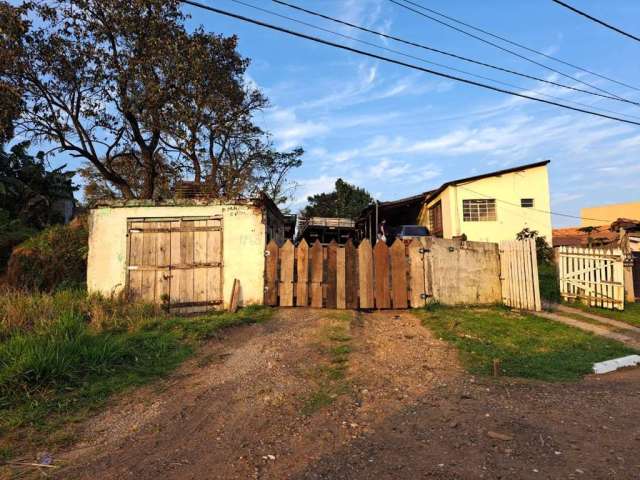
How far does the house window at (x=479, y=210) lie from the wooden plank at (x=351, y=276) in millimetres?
13334

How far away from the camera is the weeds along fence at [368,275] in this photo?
30.4 feet

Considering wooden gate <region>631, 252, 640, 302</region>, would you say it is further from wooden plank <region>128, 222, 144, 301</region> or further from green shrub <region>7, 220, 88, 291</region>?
green shrub <region>7, 220, 88, 291</region>

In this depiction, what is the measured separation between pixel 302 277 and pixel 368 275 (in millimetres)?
1460

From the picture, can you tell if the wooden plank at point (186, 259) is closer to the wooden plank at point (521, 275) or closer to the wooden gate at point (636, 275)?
the wooden plank at point (521, 275)

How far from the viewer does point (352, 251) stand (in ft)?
30.7

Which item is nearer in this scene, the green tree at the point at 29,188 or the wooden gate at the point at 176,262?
the wooden gate at the point at 176,262

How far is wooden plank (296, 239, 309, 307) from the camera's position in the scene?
9234 mm

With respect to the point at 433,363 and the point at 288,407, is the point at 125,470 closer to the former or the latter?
the point at 288,407

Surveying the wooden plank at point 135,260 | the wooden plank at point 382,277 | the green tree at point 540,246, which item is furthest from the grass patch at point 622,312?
the wooden plank at point 135,260

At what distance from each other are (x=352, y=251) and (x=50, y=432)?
21.2 ft

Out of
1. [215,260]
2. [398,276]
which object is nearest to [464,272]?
[398,276]

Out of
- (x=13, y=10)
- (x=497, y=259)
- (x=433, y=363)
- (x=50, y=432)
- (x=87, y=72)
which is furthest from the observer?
(x=87, y=72)

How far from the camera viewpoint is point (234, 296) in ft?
29.8

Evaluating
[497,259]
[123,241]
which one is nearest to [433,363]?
[497,259]
